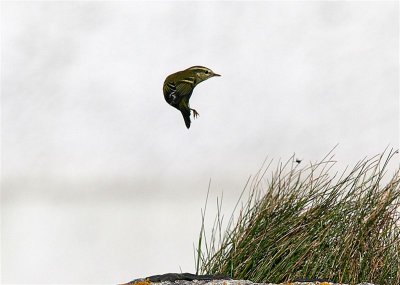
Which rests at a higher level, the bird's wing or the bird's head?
the bird's head

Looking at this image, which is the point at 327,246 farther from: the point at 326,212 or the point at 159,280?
the point at 159,280

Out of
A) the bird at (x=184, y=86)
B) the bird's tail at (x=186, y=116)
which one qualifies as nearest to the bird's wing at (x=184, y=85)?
the bird at (x=184, y=86)

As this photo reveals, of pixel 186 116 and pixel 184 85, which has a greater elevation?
pixel 184 85

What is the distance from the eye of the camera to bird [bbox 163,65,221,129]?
4801 mm

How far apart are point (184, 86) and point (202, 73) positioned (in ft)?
0.50

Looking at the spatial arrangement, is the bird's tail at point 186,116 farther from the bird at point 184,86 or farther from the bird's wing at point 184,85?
the bird's wing at point 184,85

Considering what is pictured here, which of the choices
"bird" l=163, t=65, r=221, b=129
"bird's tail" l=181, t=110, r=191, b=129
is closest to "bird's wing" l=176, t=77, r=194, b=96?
"bird" l=163, t=65, r=221, b=129

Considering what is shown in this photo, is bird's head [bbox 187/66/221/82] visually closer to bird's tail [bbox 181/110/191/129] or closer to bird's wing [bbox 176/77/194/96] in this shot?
bird's wing [bbox 176/77/194/96]

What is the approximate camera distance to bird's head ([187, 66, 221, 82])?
482 centimetres

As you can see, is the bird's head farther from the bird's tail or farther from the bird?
the bird's tail

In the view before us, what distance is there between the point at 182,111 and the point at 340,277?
6.11 feet

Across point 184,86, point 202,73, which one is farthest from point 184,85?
point 202,73

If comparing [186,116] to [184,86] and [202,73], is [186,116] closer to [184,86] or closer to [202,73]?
[184,86]

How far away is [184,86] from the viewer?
4.79 metres
